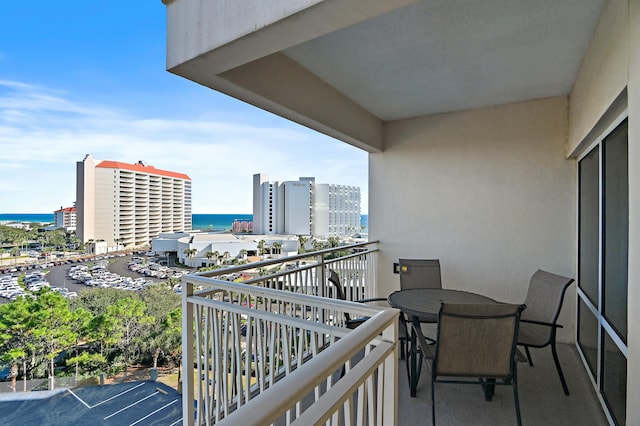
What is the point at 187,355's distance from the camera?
2312mm

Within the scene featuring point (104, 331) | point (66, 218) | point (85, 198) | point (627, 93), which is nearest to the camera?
point (627, 93)

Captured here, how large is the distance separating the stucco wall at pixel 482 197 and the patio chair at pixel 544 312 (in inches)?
39.3

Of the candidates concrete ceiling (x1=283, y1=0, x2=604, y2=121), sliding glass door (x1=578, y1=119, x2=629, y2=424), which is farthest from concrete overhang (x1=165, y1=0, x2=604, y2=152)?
sliding glass door (x1=578, y1=119, x2=629, y2=424)

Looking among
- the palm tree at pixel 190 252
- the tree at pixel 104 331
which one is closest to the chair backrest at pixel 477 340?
the tree at pixel 104 331

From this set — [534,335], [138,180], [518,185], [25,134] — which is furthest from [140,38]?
[534,335]

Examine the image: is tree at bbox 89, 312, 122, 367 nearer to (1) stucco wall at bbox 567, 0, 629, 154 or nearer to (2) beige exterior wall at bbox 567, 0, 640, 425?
(2) beige exterior wall at bbox 567, 0, 640, 425

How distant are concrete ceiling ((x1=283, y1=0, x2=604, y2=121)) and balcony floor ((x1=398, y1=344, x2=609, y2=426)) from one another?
9.23ft

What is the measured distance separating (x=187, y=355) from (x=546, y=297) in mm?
3067

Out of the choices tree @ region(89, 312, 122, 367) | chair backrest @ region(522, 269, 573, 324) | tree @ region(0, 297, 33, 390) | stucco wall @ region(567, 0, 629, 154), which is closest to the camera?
stucco wall @ region(567, 0, 629, 154)

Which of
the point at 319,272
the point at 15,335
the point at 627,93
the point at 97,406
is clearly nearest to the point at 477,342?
the point at 627,93

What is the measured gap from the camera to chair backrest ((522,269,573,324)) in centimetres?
267

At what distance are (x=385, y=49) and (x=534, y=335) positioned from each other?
9.05ft

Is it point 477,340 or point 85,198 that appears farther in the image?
point 85,198

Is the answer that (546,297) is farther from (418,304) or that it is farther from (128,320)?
(128,320)
